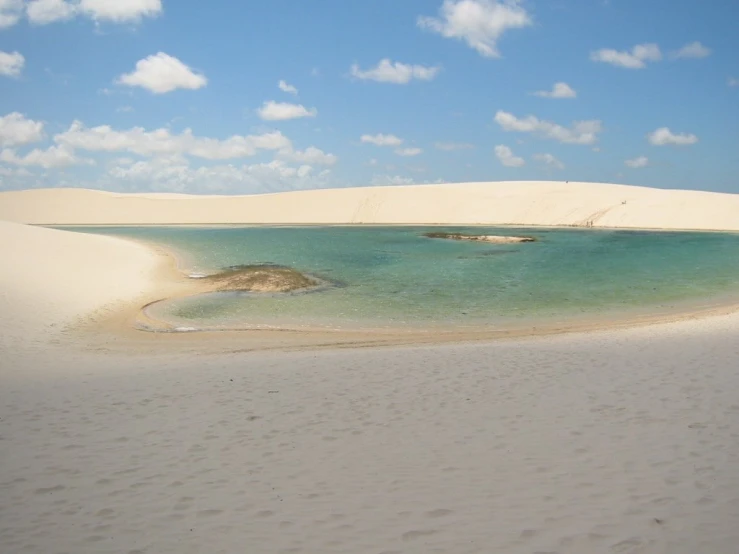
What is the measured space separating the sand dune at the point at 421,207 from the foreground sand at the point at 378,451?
53.1 m

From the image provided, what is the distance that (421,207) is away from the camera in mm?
78625

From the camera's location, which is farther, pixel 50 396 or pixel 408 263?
pixel 408 263

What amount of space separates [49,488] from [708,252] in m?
32.3

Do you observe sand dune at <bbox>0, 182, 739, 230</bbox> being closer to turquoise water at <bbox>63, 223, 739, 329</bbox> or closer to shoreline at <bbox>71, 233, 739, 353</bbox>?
turquoise water at <bbox>63, 223, 739, 329</bbox>

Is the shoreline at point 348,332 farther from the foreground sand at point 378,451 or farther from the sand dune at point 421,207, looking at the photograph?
the sand dune at point 421,207

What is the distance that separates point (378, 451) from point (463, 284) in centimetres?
1462

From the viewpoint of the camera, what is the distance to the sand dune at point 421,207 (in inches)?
2303

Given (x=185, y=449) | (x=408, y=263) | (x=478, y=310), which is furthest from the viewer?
(x=408, y=263)

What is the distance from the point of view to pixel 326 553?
3.70 meters

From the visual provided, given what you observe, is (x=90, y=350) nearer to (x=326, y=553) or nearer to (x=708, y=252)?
(x=326, y=553)

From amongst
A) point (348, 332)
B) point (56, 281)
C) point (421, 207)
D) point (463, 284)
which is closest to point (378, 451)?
point (348, 332)

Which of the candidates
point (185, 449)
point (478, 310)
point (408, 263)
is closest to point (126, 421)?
point (185, 449)

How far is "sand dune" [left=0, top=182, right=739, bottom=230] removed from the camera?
192 feet

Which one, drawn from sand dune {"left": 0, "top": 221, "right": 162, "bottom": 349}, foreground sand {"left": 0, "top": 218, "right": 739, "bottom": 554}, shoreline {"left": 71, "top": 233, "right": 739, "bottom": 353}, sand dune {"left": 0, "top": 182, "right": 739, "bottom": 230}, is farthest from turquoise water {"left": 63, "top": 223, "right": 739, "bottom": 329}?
sand dune {"left": 0, "top": 182, "right": 739, "bottom": 230}
